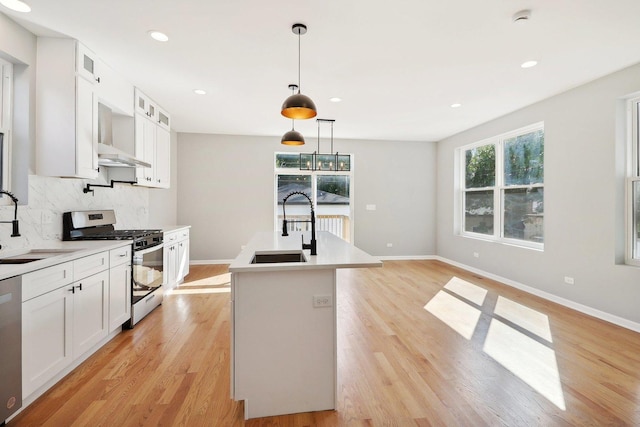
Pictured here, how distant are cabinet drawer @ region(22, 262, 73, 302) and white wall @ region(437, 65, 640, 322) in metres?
5.16

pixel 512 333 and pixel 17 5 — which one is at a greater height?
pixel 17 5

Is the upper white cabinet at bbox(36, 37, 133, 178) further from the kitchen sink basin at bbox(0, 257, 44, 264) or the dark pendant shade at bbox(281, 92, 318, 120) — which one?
the dark pendant shade at bbox(281, 92, 318, 120)

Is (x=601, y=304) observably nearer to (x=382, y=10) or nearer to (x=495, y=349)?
(x=495, y=349)

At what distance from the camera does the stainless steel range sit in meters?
3.06

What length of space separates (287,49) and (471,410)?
10.5 feet

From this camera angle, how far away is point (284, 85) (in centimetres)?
369

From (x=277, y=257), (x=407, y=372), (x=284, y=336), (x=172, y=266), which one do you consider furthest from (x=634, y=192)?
(x=172, y=266)

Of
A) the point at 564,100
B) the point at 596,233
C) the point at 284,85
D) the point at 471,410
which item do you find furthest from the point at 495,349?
the point at 284,85

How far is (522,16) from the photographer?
2.31 metres

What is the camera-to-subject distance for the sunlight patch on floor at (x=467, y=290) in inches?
161

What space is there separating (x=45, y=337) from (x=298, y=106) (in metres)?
2.35

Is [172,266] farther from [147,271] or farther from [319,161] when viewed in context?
[319,161]

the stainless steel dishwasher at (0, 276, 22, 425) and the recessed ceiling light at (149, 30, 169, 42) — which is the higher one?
the recessed ceiling light at (149, 30, 169, 42)

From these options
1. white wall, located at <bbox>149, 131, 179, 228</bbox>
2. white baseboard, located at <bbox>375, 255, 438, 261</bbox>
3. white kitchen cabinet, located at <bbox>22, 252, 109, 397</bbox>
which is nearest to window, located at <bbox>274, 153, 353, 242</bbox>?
white baseboard, located at <bbox>375, 255, 438, 261</bbox>
